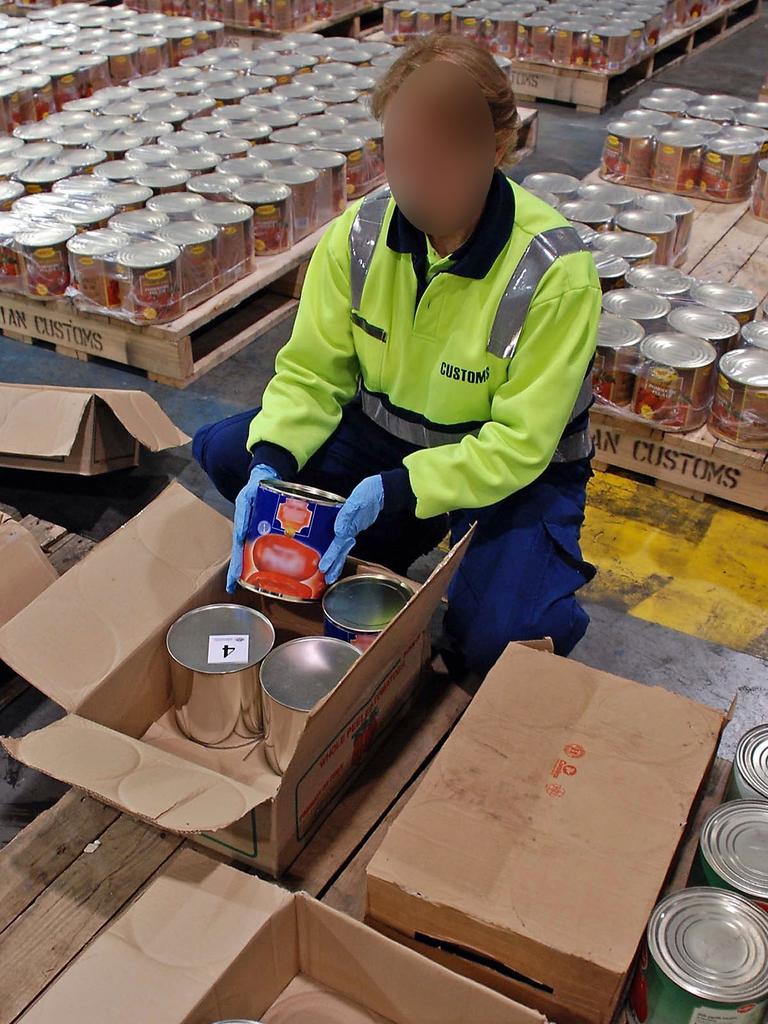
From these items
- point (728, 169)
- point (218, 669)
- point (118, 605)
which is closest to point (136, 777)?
point (218, 669)

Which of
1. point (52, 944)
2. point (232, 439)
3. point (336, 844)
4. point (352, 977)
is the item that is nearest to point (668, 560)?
point (232, 439)

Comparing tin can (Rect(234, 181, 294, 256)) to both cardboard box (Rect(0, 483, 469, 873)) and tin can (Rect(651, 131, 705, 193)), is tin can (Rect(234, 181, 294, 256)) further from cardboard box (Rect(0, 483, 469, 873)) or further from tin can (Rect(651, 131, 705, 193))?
cardboard box (Rect(0, 483, 469, 873))

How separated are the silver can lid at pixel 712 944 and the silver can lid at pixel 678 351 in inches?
76.5

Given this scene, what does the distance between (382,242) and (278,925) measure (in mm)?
1416

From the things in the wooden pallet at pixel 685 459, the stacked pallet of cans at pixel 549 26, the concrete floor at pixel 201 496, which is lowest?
the concrete floor at pixel 201 496

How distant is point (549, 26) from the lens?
6.83m

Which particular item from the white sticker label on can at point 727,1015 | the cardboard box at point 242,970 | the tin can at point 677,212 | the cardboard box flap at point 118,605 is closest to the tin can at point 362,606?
the cardboard box flap at point 118,605

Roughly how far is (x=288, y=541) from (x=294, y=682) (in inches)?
11.5

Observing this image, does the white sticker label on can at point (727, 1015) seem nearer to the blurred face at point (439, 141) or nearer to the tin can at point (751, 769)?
the tin can at point (751, 769)

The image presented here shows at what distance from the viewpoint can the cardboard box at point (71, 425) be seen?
10.2 feet

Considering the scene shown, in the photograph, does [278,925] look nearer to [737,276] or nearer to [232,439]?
[232,439]

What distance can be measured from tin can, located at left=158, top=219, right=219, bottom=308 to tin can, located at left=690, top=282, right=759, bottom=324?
1.76 metres

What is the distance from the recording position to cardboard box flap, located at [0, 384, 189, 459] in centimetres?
312

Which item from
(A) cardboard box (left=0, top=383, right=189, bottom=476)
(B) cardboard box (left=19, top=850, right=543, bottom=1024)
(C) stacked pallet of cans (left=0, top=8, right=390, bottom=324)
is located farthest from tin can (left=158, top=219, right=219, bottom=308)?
(B) cardboard box (left=19, top=850, right=543, bottom=1024)
